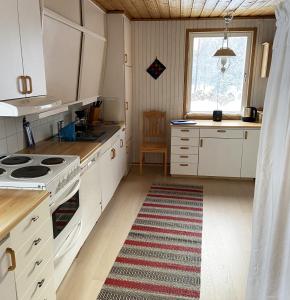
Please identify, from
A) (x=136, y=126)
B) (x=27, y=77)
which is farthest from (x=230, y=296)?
(x=136, y=126)

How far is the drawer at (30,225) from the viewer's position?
4.57 ft

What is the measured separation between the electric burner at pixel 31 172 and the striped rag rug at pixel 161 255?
985mm

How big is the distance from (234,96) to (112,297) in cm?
360

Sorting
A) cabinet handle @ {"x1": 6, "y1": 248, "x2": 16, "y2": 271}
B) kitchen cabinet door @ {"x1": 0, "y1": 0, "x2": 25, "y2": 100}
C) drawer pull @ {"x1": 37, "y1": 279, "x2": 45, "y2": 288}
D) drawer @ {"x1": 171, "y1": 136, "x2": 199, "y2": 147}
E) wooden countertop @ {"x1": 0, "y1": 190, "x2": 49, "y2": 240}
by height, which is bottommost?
drawer pull @ {"x1": 37, "y1": 279, "x2": 45, "y2": 288}

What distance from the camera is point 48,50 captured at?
2.37 meters

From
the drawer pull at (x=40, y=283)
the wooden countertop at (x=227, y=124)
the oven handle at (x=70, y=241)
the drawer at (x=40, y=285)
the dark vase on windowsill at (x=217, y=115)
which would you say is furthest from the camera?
the dark vase on windowsill at (x=217, y=115)

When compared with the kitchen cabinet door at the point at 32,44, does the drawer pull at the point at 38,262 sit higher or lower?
lower

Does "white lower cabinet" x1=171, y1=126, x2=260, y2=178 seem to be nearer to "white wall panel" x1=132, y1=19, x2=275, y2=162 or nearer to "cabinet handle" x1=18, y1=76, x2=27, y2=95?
"white wall panel" x1=132, y1=19, x2=275, y2=162

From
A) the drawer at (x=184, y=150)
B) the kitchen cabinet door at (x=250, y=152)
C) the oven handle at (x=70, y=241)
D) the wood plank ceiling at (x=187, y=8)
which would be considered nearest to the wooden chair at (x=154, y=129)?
the drawer at (x=184, y=150)

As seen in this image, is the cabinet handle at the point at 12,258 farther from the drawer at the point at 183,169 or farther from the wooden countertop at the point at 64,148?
the drawer at the point at 183,169

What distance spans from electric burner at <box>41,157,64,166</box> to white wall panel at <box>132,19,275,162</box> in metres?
2.79

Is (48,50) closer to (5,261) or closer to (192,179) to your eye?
(5,261)

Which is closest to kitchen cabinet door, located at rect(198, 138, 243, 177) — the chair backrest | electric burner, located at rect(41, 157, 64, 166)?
the chair backrest

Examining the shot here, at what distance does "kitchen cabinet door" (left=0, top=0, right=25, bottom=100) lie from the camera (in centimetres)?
171
